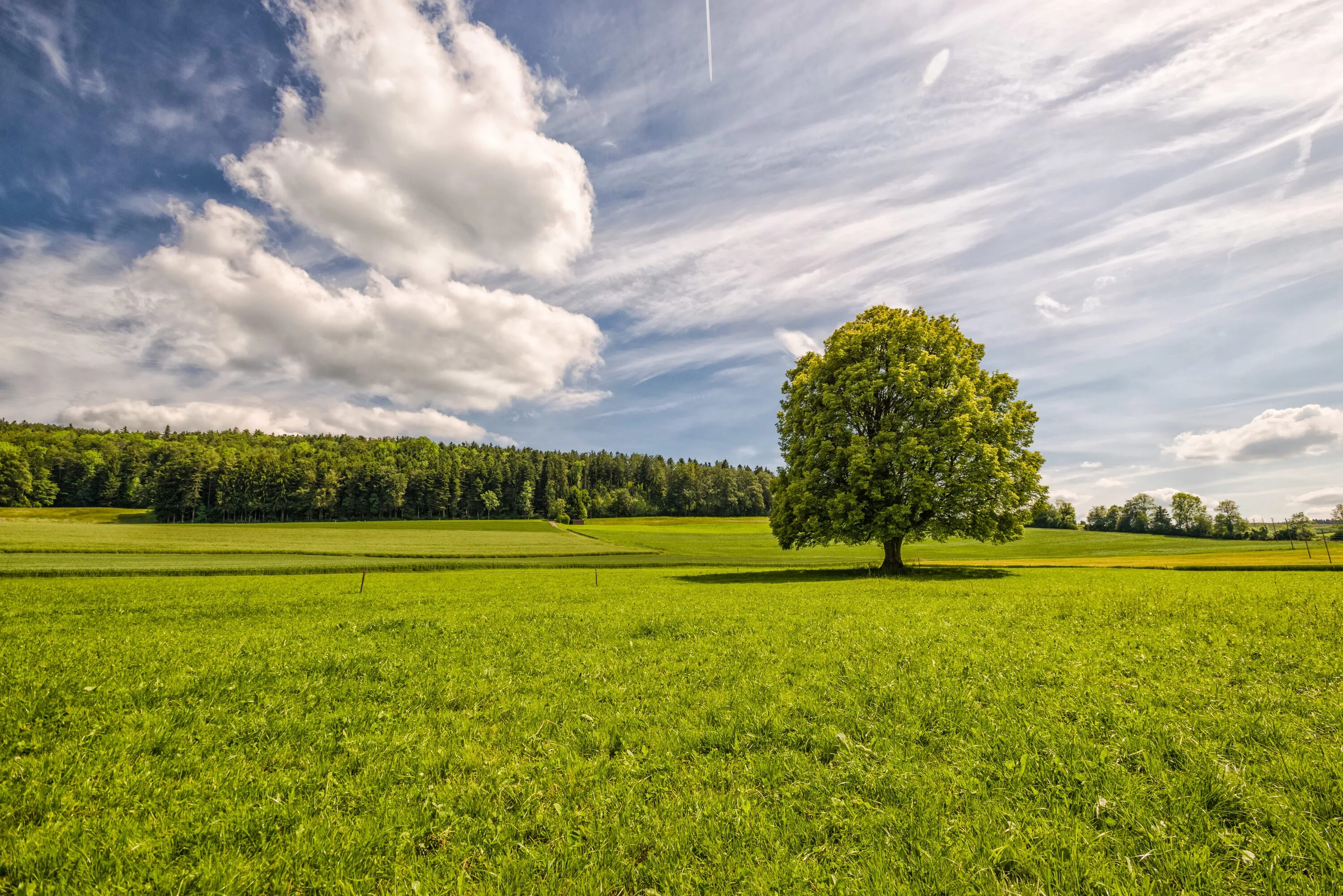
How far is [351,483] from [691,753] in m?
166

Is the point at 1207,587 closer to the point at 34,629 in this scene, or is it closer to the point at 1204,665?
the point at 1204,665

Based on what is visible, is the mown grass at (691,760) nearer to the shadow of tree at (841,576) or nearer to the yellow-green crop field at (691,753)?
the yellow-green crop field at (691,753)

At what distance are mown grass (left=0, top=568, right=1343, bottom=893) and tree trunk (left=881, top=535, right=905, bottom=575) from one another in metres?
20.7

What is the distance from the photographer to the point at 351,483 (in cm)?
14588

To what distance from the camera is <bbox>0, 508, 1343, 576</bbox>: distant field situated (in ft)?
149

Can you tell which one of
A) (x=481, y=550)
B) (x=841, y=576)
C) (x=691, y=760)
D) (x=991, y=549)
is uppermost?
(x=691, y=760)

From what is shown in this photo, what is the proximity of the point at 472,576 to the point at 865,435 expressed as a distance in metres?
30.4

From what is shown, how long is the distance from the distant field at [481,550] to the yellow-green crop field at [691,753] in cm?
3553

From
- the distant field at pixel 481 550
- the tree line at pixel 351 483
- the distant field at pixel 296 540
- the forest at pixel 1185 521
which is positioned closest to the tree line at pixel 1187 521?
the forest at pixel 1185 521

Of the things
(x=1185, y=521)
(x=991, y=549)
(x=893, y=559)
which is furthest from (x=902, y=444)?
(x=1185, y=521)

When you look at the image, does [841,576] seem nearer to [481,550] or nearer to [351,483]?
[481,550]

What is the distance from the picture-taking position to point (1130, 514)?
124062 mm

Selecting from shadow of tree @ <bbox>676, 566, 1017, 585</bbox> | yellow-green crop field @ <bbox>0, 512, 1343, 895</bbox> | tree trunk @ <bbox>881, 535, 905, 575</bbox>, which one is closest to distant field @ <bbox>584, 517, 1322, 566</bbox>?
shadow of tree @ <bbox>676, 566, 1017, 585</bbox>

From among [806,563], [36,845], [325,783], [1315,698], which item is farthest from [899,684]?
[806,563]
